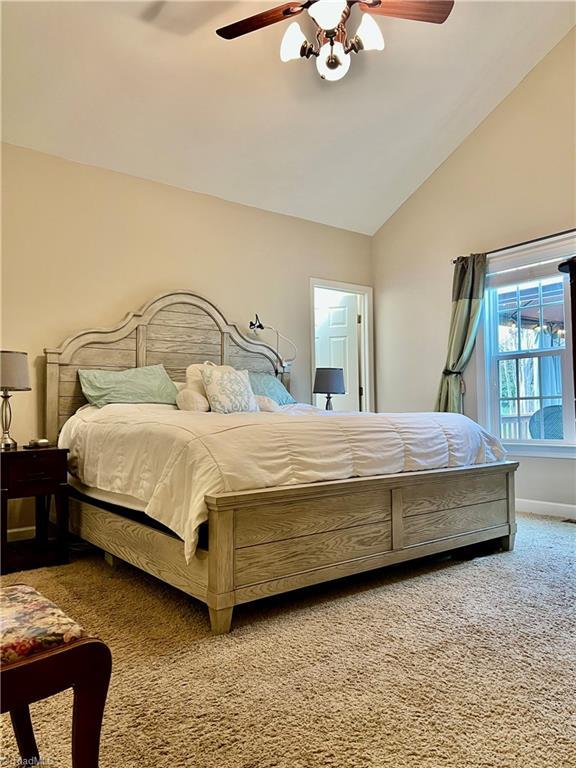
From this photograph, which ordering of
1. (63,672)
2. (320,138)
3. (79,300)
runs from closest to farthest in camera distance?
(63,672), (79,300), (320,138)

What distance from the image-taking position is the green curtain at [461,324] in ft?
15.4

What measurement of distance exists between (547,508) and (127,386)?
336 cm

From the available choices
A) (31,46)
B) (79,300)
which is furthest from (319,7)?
(79,300)

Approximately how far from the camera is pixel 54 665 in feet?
3.26

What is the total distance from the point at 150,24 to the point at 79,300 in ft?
6.07

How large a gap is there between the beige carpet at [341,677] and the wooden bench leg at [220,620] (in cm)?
4

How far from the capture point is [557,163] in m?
4.19

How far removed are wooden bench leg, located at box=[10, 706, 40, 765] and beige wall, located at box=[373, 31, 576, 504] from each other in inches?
156

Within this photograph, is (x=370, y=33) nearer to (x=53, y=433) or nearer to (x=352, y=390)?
(x=53, y=433)

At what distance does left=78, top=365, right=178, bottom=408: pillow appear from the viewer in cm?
360

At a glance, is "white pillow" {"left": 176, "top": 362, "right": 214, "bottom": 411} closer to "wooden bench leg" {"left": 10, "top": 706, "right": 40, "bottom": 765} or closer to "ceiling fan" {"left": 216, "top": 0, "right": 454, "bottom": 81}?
"ceiling fan" {"left": 216, "top": 0, "right": 454, "bottom": 81}

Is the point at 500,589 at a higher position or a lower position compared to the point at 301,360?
lower

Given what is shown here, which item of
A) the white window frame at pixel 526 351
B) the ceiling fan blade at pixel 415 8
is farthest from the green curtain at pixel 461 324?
the ceiling fan blade at pixel 415 8

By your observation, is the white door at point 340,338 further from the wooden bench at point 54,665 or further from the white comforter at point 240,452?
the wooden bench at point 54,665
